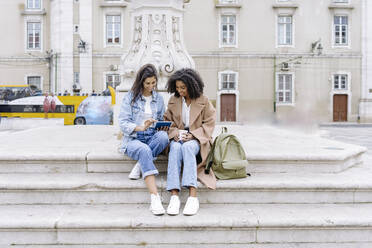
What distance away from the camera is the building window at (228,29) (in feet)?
80.3

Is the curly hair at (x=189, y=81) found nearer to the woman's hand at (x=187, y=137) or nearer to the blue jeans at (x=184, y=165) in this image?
the woman's hand at (x=187, y=137)

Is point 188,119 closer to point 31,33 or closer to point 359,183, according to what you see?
point 359,183

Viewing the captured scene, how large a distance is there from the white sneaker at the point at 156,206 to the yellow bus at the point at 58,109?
17333 mm

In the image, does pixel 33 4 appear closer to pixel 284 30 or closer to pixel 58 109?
pixel 58 109

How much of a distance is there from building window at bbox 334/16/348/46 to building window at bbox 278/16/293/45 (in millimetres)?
3027

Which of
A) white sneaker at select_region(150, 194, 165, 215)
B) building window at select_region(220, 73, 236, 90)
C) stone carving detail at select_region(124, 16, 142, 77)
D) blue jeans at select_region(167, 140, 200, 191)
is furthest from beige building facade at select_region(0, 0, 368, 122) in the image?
white sneaker at select_region(150, 194, 165, 215)

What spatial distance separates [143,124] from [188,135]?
1.51 ft

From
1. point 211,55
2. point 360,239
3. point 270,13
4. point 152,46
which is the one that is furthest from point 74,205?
point 270,13

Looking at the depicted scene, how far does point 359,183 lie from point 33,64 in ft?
81.2

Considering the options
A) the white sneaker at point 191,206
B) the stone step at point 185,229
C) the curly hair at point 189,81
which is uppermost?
the curly hair at point 189,81

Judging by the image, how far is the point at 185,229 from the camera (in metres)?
2.97

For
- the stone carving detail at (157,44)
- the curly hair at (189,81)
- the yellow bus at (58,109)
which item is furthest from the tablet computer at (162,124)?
the yellow bus at (58,109)

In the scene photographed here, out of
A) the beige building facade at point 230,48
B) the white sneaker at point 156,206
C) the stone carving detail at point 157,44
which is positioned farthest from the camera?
the beige building facade at point 230,48

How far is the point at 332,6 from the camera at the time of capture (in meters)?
24.4
